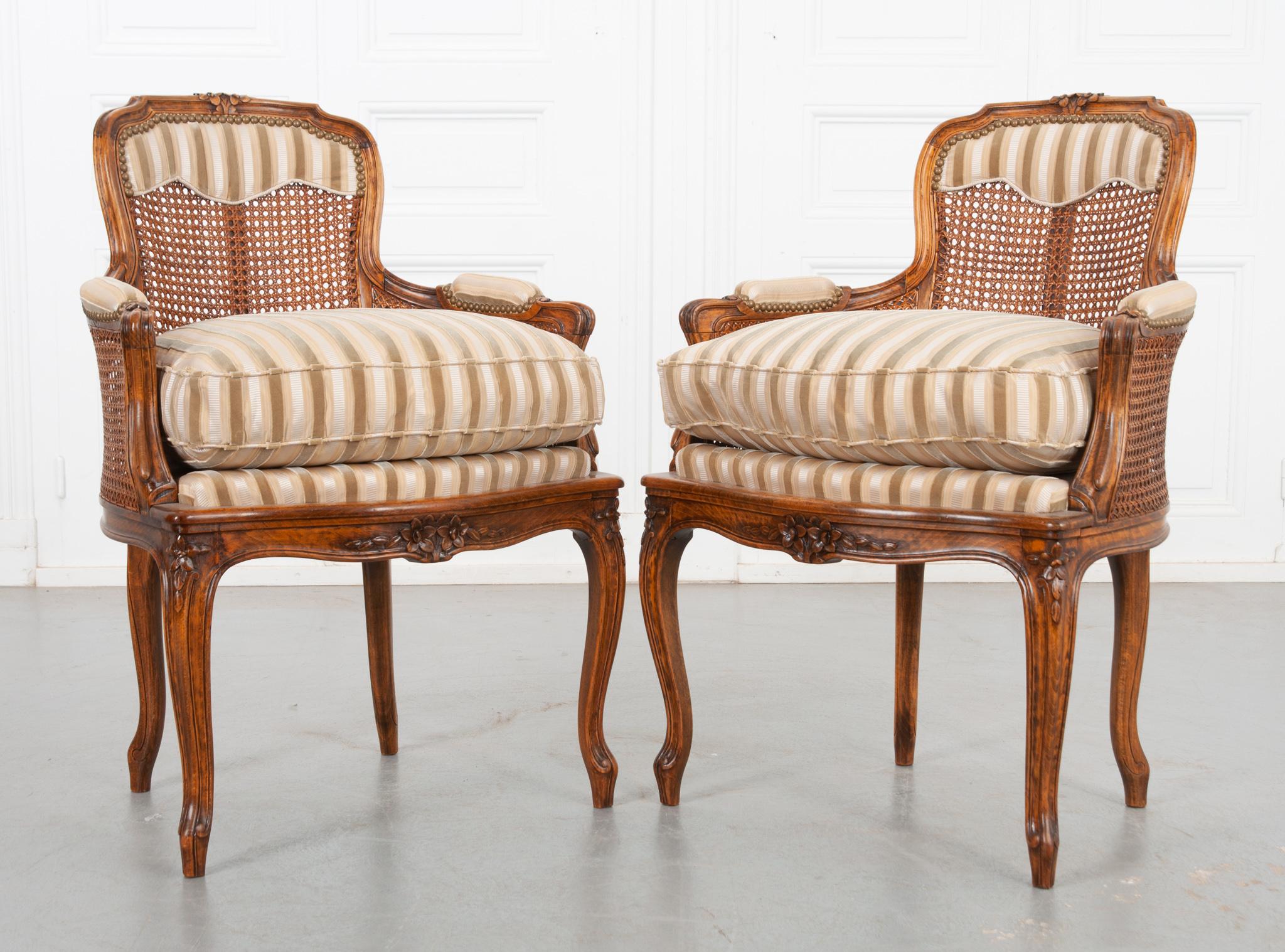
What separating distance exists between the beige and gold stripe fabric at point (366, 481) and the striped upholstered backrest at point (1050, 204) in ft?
2.58

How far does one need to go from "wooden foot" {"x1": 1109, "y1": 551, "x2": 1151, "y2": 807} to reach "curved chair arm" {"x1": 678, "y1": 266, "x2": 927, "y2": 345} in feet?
1.62

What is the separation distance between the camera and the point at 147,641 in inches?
67.0

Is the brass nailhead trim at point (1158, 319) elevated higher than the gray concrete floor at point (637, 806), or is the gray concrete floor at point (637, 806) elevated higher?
the brass nailhead trim at point (1158, 319)

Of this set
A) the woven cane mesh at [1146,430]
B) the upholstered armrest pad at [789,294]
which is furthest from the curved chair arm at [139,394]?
the woven cane mesh at [1146,430]

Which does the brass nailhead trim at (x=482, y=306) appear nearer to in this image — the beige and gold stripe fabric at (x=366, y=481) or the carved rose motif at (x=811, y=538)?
the beige and gold stripe fabric at (x=366, y=481)

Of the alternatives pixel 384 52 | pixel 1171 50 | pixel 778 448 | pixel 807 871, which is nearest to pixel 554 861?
pixel 807 871

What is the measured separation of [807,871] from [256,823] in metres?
0.72

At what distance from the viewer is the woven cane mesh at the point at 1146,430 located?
1.43m

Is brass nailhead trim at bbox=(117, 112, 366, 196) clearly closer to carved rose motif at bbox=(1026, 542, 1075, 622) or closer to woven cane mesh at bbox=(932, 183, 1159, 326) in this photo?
woven cane mesh at bbox=(932, 183, 1159, 326)

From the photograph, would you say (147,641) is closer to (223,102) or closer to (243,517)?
(243,517)

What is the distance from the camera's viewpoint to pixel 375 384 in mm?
1461

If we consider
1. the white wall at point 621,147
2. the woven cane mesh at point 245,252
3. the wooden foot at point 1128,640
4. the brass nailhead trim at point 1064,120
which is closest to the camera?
the wooden foot at point 1128,640

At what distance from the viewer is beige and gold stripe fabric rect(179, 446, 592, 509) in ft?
4.67

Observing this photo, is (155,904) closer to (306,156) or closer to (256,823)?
(256,823)
